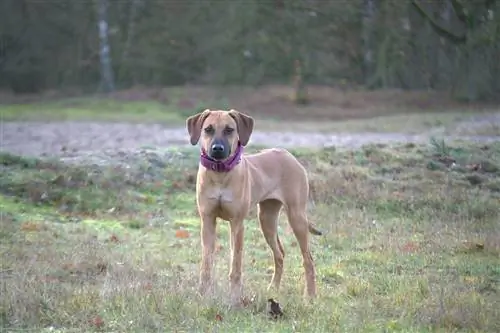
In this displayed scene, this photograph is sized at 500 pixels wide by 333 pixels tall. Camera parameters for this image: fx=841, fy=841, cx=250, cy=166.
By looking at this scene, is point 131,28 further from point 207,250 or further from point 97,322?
point 97,322

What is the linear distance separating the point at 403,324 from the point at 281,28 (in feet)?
129

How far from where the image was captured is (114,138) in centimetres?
2403

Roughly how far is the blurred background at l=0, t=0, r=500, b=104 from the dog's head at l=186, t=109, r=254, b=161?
3134 cm

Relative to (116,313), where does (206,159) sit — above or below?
above

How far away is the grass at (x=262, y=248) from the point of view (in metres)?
7.12

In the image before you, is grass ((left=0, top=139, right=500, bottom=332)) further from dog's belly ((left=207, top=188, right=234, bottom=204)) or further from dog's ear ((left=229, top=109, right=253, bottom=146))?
dog's ear ((left=229, top=109, right=253, bottom=146))

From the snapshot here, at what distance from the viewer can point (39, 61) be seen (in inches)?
1815

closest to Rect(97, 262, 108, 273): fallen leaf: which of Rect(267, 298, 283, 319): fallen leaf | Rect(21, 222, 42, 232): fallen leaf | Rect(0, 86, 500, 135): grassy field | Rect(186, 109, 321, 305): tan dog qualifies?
Rect(186, 109, 321, 305): tan dog

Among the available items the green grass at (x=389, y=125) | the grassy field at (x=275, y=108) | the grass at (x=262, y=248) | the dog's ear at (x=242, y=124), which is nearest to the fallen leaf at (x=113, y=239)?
the grass at (x=262, y=248)

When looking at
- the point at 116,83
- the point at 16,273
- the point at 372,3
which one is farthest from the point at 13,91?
the point at 16,273

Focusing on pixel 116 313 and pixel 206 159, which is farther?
pixel 206 159

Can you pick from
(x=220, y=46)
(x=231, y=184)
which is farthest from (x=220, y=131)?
(x=220, y=46)

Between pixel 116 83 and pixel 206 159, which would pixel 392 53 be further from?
pixel 206 159

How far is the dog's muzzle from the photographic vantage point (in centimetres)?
828
